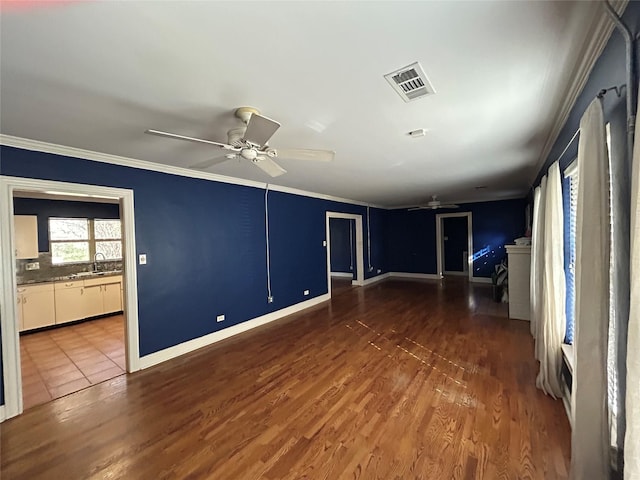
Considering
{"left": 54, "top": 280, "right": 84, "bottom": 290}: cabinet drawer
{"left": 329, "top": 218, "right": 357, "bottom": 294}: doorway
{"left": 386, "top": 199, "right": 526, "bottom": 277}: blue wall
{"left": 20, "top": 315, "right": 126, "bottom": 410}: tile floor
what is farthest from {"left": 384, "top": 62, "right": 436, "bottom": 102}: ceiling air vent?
{"left": 329, "top": 218, "right": 357, "bottom": 294}: doorway

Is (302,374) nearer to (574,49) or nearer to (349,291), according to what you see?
(574,49)

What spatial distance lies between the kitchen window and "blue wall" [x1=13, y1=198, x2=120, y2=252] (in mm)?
80

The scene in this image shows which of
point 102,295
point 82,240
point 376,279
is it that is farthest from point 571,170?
point 82,240

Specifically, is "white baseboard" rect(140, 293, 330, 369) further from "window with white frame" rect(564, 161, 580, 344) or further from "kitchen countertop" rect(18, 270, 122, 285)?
"window with white frame" rect(564, 161, 580, 344)

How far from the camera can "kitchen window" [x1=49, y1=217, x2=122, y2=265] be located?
5219 millimetres

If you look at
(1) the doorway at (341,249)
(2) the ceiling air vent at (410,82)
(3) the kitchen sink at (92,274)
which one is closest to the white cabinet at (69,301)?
(3) the kitchen sink at (92,274)

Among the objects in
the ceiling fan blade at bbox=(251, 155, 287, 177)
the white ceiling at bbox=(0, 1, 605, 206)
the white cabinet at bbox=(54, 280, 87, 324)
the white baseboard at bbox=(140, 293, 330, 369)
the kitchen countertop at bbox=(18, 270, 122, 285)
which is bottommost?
the white baseboard at bbox=(140, 293, 330, 369)

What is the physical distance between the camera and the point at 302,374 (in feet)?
9.78

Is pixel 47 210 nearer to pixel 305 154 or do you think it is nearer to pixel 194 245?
pixel 194 245

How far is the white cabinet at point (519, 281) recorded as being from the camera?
454 cm

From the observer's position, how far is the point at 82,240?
5562 millimetres

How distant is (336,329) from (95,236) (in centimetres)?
532

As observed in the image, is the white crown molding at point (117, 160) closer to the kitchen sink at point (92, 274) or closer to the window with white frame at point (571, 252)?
the kitchen sink at point (92, 274)

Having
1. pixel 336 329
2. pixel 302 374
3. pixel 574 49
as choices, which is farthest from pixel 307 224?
pixel 574 49
